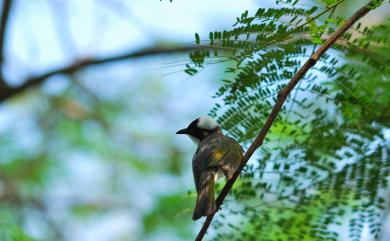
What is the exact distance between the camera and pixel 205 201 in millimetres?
3051

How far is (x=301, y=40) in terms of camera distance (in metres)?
2.99

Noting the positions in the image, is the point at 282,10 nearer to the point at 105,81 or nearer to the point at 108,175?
the point at 108,175

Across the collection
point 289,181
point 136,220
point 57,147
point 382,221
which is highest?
point 289,181

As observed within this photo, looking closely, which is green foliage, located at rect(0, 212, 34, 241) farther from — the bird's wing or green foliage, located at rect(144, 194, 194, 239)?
green foliage, located at rect(144, 194, 194, 239)

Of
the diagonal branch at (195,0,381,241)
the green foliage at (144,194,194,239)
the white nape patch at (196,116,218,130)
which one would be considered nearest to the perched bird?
the white nape patch at (196,116,218,130)

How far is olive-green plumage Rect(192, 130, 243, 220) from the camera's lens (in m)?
3.34

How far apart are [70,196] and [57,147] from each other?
0.63 metres

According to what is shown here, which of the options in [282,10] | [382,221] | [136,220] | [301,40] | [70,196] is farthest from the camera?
[70,196]

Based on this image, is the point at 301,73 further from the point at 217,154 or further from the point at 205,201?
the point at 217,154

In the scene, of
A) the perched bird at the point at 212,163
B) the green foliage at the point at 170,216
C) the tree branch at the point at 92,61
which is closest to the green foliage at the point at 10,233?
the perched bird at the point at 212,163

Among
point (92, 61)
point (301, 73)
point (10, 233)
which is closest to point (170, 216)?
point (10, 233)

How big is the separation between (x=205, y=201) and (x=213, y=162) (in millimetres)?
614

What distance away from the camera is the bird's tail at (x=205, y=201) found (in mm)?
2928

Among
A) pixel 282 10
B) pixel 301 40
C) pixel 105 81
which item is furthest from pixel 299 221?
pixel 105 81
